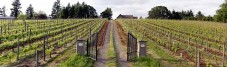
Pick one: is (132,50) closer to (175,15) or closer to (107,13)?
(175,15)

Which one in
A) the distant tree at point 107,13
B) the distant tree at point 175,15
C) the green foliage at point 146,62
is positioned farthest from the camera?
the distant tree at point 107,13

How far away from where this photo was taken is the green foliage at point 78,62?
18836 mm

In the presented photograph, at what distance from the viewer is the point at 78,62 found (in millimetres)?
19594

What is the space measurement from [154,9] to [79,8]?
27.9 meters

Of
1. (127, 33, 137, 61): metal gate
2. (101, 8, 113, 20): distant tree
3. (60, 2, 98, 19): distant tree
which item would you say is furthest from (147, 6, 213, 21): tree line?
(127, 33, 137, 61): metal gate

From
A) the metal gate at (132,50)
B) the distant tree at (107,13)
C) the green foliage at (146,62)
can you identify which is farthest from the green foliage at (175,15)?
the green foliage at (146,62)

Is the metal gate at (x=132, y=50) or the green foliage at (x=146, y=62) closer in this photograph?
the green foliage at (x=146, y=62)

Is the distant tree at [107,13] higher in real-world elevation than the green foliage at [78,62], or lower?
higher

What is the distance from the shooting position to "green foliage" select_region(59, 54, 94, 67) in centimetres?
1884

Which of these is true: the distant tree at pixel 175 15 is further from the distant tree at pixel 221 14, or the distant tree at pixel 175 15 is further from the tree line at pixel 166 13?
the distant tree at pixel 221 14

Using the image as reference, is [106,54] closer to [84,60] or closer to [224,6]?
[84,60]

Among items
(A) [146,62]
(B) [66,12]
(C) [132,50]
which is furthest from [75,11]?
(A) [146,62]

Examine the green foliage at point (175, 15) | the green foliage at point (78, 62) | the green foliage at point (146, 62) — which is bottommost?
the green foliage at point (146, 62)

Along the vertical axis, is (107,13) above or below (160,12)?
below
